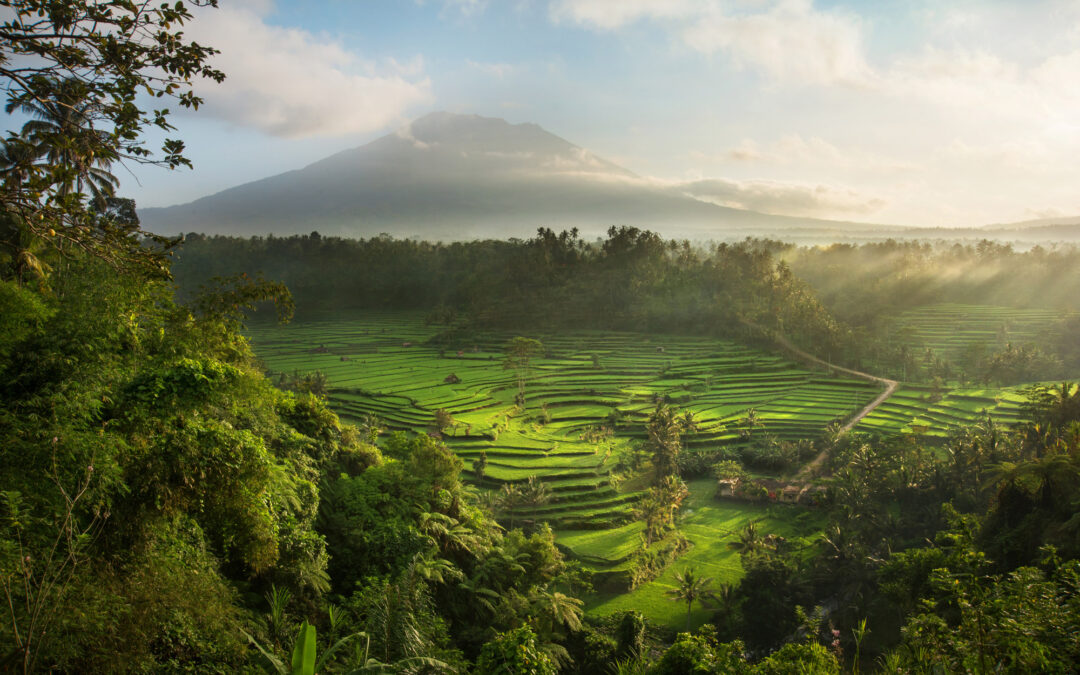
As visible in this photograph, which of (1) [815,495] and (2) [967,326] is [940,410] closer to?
(1) [815,495]

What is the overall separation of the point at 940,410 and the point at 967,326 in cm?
1860

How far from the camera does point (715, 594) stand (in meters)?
17.1

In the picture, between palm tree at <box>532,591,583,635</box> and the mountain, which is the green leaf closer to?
palm tree at <box>532,591,583,635</box>

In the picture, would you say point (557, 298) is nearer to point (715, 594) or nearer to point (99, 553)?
point (715, 594)

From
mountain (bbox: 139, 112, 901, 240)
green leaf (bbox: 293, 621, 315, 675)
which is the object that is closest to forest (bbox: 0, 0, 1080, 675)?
green leaf (bbox: 293, 621, 315, 675)

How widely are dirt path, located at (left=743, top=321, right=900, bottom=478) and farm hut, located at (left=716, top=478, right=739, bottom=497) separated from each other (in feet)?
10.8

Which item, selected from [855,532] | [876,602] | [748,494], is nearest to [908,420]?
[748,494]

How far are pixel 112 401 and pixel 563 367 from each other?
33502mm

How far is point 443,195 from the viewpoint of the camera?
164 meters

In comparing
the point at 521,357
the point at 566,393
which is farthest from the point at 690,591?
the point at 521,357

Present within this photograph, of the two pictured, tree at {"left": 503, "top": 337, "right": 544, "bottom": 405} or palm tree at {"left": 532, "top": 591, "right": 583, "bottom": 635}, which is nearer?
palm tree at {"left": 532, "top": 591, "right": 583, "bottom": 635}

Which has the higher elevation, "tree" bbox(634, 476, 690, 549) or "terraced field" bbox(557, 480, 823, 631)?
"tree" bbox(634, 476, 690, 549)

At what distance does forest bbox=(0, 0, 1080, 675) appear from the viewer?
4.64m

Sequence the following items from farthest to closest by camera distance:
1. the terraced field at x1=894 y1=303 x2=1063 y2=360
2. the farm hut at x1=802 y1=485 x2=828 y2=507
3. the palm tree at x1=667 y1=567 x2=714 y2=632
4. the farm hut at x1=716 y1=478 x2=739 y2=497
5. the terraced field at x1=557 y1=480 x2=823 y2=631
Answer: the terraced field at x1=894 y1=303 x2=1063 y2=360, the farm hut at x1=716 y1=478 x2=739 y2=497, the farm hut at x1=802 y1=485 x2=828 y2=507, the terraced field at x1=557 y1=480 x2=823 y2=631, the palm tree at x1=667 y1=567 x2=714 y2=632
